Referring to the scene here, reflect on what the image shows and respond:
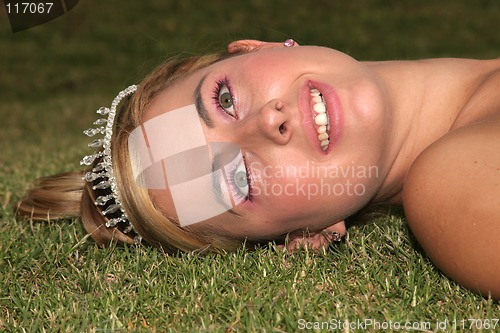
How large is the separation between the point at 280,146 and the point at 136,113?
3.07 feet

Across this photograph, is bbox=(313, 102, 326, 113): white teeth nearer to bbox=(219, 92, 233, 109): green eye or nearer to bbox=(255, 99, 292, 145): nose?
bbox=(255, 99, 292, 145): nose

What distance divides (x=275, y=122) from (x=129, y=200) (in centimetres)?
99

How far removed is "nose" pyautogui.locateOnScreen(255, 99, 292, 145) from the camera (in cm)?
329

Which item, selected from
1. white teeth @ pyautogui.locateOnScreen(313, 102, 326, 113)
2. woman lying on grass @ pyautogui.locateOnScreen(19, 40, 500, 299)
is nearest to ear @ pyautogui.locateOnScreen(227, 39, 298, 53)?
woman lying on grass @ pyautogui.locateOnScreen(19, 40, 500, 299)

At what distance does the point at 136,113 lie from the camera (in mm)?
3840

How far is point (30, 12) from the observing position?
13.6 m

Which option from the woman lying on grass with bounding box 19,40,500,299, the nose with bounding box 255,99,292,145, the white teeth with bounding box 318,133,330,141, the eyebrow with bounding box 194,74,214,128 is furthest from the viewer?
the eyebrow with bounding box 194,74,214,128

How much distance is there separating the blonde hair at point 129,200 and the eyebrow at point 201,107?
1.18 feet

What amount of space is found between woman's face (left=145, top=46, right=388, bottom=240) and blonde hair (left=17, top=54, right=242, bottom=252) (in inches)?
4.0

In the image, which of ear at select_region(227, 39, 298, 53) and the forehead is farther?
ear at select_region(227, 39, 298, 53)

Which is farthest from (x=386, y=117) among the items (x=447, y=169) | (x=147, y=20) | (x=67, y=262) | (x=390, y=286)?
(x=147, y=20)

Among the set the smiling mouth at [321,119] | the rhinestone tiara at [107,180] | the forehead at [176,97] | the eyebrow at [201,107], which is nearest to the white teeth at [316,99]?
the smiling mouth at [321,119]

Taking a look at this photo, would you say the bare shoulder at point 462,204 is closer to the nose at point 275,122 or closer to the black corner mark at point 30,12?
the nose at point 275,122

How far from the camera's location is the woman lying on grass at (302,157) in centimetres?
309
